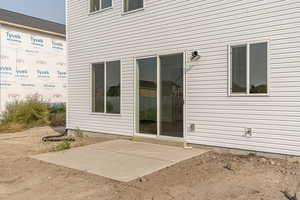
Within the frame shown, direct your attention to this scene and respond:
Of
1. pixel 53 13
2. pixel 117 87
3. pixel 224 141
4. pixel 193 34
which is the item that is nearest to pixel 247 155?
pixel 224 141

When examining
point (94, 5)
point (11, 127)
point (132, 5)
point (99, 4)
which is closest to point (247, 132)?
point (132, 5)

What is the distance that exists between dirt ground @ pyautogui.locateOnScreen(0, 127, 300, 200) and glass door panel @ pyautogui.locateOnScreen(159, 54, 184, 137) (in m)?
1.49

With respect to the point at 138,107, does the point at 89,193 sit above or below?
below

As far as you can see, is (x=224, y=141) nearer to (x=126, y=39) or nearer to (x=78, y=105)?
(x=126, y=39)

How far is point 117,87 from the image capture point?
816 centimetres

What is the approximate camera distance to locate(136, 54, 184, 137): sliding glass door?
677cm

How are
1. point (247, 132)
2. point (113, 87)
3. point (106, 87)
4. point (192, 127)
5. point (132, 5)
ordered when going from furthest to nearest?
1. point (106, 87)
2. point (113, 87)
3. point (132, 5)
4. point (192, 127)
5. point (247, 132)

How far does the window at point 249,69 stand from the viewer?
5340 mm

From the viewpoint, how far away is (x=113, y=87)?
27.1 feet

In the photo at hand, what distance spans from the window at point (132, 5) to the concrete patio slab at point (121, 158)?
4154 millimetres

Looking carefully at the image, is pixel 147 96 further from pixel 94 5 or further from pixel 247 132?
pixel 94 5

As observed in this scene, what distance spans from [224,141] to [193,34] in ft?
9.14

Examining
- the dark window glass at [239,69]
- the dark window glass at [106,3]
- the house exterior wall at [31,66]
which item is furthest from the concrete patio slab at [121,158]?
the house exterior wall at [31,66]

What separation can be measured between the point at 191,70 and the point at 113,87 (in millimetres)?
2952
